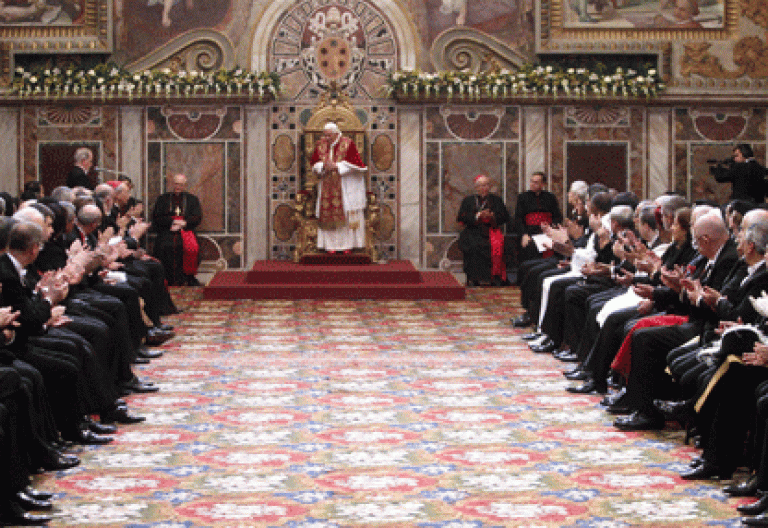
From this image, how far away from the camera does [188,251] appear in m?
16.4

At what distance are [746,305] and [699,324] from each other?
43.1 inches

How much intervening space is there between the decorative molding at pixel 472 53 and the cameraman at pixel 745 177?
3458 millimetres

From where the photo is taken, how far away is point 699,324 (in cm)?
769

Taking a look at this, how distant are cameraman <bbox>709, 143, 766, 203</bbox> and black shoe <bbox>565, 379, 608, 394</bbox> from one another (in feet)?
22.9

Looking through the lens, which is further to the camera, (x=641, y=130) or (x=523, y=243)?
(x=641, y=130)

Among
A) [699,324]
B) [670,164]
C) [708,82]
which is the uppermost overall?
[708,82]

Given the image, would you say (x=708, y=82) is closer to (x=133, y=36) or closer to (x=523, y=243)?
(x=523, y=243)

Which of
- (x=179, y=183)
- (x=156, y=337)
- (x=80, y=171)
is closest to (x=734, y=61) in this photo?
(x=179, y=183)

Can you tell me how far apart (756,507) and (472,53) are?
482 inches

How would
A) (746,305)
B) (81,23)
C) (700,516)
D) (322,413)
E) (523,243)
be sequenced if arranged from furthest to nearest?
(81,23)
(523,243)
(322,413)
(746,305)
(700,516)

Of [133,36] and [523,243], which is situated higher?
[133,36]

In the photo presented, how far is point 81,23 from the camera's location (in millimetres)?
16875

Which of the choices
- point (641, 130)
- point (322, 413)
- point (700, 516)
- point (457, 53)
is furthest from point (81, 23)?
point (700, 516)

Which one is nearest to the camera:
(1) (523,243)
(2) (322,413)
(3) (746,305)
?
(3) (746,305)
